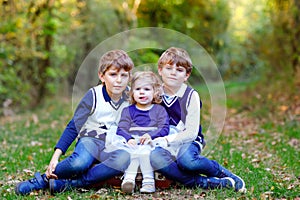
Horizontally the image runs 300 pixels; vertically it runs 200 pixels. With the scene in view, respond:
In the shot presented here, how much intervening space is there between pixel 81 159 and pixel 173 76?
1030 mm

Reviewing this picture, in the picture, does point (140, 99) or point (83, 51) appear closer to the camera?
point (140, 99)

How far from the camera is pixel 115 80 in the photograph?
4168mm

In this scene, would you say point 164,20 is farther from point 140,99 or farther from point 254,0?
point 140,99

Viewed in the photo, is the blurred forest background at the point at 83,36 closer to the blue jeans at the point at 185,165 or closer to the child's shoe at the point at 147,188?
the blue jeans at the point at 185,165

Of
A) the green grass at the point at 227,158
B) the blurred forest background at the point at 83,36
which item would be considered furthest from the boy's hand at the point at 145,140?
the blurred forest background at the point at 83,36

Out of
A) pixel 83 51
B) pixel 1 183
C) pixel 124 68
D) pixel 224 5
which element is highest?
pixel 224 5

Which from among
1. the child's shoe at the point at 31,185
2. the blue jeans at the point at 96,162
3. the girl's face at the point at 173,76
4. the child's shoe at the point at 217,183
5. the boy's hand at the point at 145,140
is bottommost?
the child's shoe at the point at 31,185

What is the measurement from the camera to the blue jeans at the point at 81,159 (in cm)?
409

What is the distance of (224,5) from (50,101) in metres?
10.6

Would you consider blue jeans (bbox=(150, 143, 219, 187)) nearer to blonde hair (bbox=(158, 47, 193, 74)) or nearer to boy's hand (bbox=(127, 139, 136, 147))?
boy's hand (bbox=(127, 139, 136, 147))

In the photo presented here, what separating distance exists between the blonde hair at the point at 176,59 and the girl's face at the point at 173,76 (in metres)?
0.03

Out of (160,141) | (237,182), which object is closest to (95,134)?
(160,141)

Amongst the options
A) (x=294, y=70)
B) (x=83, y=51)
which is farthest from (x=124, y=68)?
(x=83, y=51)

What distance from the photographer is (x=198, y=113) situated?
13.5ft
